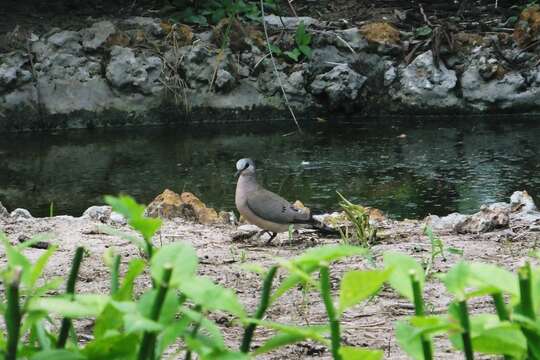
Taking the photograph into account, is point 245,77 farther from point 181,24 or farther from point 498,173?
point 498,173

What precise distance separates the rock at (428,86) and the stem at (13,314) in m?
10.3

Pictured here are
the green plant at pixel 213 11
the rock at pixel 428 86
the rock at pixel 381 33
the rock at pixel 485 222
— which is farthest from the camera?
the green plant at pixel 213 11

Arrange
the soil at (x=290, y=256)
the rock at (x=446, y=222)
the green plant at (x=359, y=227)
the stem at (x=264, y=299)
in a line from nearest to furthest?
1. the stem at (x=264, y=299)
2. the soil at (x=290, y=256)
3. the green plant at (x=359, y=227)
4. the rock at (x=446, y=222)

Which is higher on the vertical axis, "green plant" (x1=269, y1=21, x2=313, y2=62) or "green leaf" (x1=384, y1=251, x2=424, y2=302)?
"green plant" (x1=269, y1=21, x2=313, y2=62)

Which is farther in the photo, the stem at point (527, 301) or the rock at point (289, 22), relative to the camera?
the rock at point (289, 22)

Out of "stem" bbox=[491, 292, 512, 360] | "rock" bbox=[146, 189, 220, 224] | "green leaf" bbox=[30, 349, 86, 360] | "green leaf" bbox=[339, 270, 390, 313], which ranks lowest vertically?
"rock" bbox=[146, 189, 220, 224]

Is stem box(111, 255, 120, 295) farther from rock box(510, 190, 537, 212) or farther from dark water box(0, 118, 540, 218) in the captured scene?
dark water box(0, 118, 540, 218)

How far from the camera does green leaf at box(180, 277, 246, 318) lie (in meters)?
1.00

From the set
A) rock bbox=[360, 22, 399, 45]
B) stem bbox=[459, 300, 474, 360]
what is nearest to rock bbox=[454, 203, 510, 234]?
stem bbox=[459, 300, 474, 360]

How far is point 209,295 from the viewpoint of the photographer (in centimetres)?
101

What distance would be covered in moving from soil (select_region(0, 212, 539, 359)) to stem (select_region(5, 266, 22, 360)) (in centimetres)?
81

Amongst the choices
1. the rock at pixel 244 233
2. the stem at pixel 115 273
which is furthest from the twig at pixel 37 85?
the stem at pixel 115 273

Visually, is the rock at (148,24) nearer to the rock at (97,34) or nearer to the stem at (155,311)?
the rock at (97,34)

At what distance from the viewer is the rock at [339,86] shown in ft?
36.6
